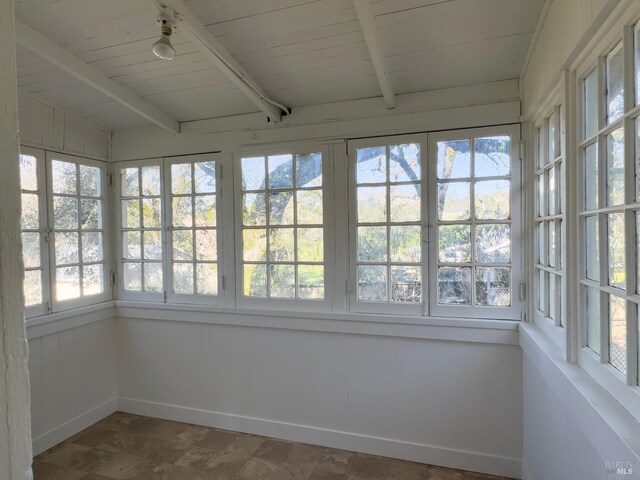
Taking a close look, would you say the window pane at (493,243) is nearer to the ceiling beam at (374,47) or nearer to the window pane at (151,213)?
the ceiling beam at (374,47)

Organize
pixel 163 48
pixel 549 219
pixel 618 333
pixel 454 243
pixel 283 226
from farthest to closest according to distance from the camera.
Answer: pixel 283 226 → pixel 454 243 → pixel 549 219 → pixel 163 48 → pixel 618 333

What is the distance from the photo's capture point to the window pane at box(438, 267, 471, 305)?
7.07ft

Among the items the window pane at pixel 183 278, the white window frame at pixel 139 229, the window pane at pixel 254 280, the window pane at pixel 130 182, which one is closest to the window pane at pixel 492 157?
the window pane at pixel 254 280

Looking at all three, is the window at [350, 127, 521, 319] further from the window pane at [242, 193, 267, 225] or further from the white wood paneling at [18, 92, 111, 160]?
the white wood paneling at [18, 92, 111, 160]

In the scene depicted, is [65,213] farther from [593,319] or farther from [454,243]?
[593,319]

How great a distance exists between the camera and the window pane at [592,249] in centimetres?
Result: 127

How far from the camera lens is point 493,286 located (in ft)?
6.93

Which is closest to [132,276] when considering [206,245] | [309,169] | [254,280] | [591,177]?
[206,245]

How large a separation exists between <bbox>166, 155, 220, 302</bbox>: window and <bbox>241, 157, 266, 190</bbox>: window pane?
24 centimetres

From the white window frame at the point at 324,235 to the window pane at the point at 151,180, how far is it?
0.71 meters

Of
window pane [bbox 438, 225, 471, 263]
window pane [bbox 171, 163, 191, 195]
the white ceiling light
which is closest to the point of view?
the white ceiling light

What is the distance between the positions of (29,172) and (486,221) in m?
3.01

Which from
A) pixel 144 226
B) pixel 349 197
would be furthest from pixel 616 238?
pixel 144 226

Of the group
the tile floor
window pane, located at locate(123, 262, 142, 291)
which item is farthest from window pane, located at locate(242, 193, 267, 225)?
the tile floor
